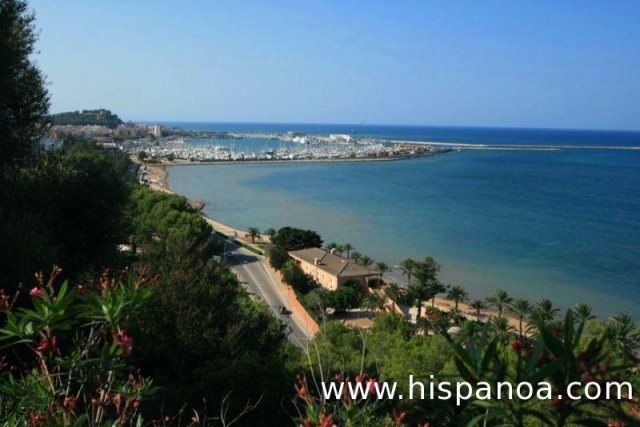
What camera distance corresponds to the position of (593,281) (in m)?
25.9

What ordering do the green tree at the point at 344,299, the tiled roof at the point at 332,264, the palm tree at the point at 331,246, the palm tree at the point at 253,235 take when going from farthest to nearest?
the palm tree at the point at 253,235, the palm tree at the point at 331,246, the tiled roof at the point at 332,264, the green tree at the point at 344,299

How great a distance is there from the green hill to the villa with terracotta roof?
453ft

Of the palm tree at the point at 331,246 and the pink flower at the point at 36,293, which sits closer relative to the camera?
the pink flower at the point at 36,293

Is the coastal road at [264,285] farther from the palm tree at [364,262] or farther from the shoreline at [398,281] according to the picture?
the palm tree at [364,262]

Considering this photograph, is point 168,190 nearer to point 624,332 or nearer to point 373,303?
point 373,303

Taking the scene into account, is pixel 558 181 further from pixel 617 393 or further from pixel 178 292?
pixel 617 393

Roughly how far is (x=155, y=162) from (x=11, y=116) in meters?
75.2

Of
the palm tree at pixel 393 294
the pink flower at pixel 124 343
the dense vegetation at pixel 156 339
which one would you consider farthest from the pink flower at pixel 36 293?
the palm tree at pixel 393 294

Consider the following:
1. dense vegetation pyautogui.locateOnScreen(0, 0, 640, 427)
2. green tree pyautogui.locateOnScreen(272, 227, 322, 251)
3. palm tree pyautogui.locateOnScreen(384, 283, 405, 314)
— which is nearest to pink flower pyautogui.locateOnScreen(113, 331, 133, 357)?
dense vegetation pyautogui.locateOnScreen(0, 0, 640, 427)

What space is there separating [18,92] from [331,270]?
630 inches

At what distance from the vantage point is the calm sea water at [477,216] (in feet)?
86.8

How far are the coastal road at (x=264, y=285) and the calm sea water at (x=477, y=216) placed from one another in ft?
21.9

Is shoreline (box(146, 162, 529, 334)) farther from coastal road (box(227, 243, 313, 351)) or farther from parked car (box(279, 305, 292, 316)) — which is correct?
parked car (box(279, 305, 292, 316))

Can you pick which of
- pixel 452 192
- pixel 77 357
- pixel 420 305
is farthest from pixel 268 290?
pixel 452 192
